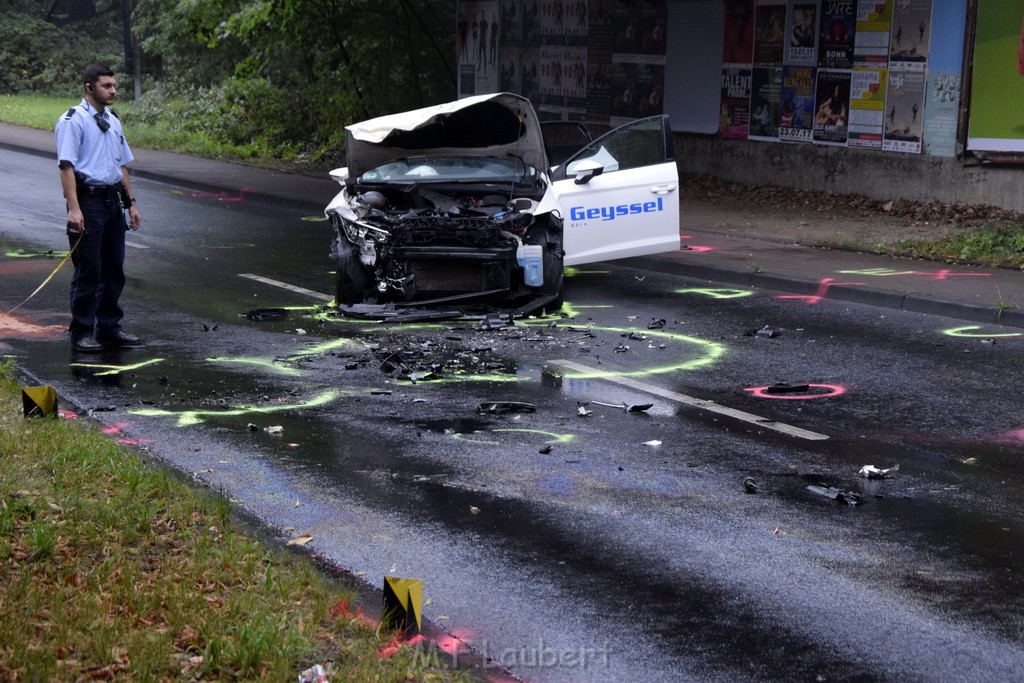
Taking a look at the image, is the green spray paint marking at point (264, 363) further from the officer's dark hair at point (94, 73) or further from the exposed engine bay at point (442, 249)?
the officer's dark hair at point (94, 73)

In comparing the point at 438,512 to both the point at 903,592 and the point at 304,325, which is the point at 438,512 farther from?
the point at 304,325

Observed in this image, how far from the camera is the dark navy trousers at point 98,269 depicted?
8.96 m

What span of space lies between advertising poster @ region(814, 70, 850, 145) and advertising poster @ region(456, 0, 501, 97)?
25.1 ft

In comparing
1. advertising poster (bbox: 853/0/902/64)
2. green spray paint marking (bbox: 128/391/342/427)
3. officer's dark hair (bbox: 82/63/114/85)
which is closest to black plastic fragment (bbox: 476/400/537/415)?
green spray paint marking (bbox: 128/391/342/427)

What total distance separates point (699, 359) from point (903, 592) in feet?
A: 14.5

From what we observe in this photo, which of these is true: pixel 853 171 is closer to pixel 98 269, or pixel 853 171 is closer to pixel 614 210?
pixel 614 210

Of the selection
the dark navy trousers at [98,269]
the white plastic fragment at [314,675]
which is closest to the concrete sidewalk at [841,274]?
the dark navy trousers at [98,269]

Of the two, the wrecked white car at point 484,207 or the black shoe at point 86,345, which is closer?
the black shoe at point 86,345

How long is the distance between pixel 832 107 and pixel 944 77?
75.1 inches

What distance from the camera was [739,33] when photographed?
19297 millimetres

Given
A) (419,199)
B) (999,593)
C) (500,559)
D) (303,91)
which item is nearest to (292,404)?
(500,559)

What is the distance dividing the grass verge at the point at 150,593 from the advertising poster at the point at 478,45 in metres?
18.9

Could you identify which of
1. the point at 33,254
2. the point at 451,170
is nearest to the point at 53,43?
the point at 33,254

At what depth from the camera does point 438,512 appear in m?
5.85
